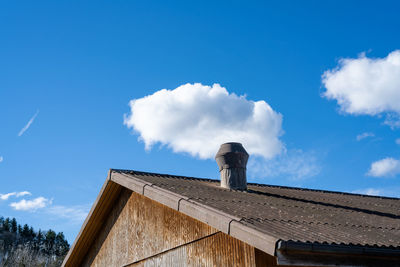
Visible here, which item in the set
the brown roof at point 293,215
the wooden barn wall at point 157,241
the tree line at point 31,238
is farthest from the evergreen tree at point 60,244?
the brown roof at point 293,215

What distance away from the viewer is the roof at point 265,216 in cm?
525

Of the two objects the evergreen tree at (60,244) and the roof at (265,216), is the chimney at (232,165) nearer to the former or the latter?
the roof at (265,216)

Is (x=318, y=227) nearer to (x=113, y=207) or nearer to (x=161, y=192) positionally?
(x=161, y=192)

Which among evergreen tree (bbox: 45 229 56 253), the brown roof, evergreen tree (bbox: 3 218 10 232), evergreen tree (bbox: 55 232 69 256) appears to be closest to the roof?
the brown roof

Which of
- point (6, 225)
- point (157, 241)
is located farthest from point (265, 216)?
point (6, 225)

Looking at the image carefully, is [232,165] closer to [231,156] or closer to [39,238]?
[231,156]

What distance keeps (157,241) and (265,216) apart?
266 cm

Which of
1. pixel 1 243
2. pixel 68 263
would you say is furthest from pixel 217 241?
pixel 1 243

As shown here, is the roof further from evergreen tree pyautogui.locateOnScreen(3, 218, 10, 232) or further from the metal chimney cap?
evergreen tree pyautogui.locateOnScreen(3, 218, 10, 232)

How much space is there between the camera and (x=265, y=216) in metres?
6.26

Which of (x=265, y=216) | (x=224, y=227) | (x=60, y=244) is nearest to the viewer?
(x=224, y=227)

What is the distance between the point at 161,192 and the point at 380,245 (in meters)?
3.49

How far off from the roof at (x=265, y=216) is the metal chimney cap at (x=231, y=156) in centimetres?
62

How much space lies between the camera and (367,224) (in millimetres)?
7180
